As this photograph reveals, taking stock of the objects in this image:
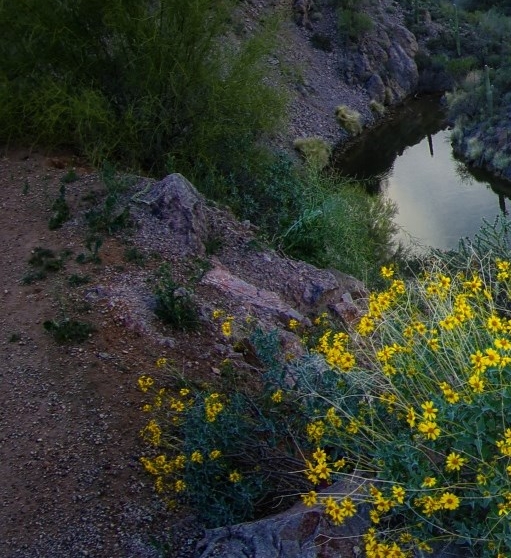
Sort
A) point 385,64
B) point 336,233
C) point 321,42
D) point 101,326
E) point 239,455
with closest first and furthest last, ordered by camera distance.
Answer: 1. point 239,455
2. point 101,326
3. point 336,233
4. point 321,42
5. point 385,64

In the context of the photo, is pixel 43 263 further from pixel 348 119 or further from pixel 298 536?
pixel 348 119

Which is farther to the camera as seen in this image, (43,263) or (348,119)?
(348,119)

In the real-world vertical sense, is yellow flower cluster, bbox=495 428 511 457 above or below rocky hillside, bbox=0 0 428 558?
above

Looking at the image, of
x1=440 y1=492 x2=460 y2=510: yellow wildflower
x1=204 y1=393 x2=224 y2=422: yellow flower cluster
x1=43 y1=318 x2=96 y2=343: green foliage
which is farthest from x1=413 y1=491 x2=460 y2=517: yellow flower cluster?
x1=43 y1=318 x2=96 y2=343: green foliage

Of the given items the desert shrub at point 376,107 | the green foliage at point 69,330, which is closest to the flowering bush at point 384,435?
the green foliage at point 69,330

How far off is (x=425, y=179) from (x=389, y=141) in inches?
166

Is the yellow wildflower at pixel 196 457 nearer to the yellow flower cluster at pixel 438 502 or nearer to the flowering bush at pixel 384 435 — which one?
the flowering bush at pixel 384 435

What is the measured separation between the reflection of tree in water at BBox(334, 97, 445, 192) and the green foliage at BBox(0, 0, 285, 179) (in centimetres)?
969

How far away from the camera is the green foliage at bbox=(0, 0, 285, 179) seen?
984 centimetres

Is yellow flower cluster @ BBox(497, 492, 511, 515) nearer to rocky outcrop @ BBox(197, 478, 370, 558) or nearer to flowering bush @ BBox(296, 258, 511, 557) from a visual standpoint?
flowering bush @ BBox(296, 258, 511, 557)

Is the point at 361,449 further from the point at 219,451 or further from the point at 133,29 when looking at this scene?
the point at 133,29

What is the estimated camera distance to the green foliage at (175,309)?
611cm

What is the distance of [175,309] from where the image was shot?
6094 mm

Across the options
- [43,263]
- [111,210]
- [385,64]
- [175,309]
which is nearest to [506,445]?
[175,309]
